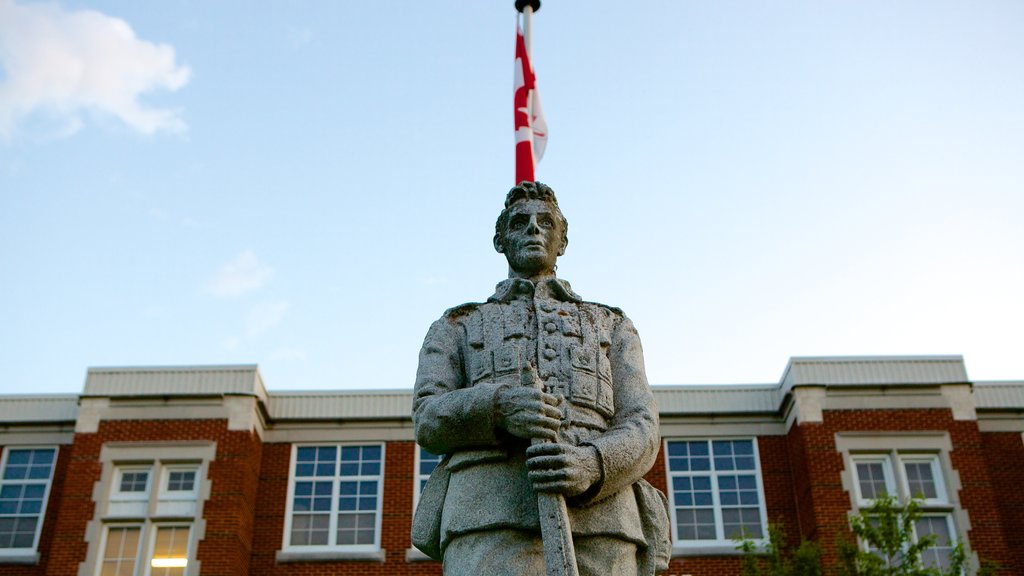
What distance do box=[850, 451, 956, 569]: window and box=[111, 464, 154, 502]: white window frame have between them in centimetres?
1488

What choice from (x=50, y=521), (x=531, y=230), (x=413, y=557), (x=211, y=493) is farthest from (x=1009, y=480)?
(x=531, y=230)

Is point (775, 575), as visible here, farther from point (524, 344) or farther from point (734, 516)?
point (524, 344)

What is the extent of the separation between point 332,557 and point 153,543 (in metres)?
3.69

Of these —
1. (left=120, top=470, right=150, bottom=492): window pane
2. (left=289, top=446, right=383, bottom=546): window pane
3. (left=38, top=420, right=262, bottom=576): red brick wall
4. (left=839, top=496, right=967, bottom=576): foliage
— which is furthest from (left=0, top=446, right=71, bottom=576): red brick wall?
(left=839, top=496, right=967, bottom=576): foliage

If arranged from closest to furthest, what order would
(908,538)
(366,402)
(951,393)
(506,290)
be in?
(506,290)
(908,538)
(951,393)
(366,402)

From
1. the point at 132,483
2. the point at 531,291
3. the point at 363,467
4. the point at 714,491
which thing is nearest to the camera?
the point at 531,291

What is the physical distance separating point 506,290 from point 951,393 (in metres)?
20.7

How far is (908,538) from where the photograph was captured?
1669 cm

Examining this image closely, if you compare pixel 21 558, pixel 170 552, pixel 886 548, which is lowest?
pixel 886 548

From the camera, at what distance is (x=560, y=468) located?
4.30m

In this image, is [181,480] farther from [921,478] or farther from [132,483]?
[921,478]

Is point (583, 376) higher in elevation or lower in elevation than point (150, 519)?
lower

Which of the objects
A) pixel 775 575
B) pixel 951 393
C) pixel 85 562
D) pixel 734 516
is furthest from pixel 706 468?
pixel 85 562

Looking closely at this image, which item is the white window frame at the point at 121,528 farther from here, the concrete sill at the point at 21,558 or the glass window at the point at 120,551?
the concrete sill at the point at 21,558
